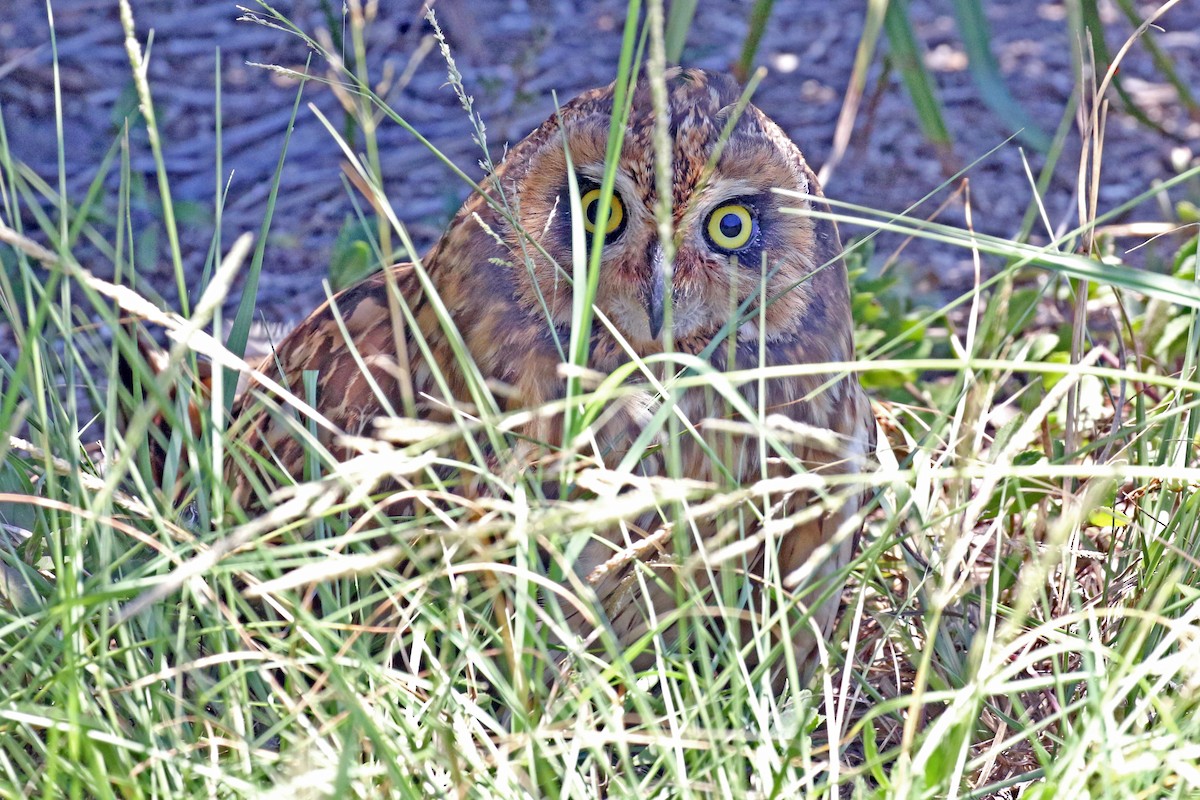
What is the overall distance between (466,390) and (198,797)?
0.84 metres

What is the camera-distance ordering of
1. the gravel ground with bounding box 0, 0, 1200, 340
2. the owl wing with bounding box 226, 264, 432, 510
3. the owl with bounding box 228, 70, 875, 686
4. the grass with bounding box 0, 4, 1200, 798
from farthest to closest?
the gravel ground with bounding box 0, 0, 1200, 340
the owl wing with bounding box 226, 264, 432, 510
the owl with bounding box 228, 70, 875, 686
the grass with bounding box 0, 4, 1200, 798

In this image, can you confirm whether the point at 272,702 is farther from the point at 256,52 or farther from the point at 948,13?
the point at 948,13

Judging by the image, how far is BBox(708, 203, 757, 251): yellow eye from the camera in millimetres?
1819

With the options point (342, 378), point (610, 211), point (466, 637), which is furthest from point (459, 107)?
point (466, 637)

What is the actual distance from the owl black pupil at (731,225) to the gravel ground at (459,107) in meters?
1.40

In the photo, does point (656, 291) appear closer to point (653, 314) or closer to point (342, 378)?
point (653, 314)

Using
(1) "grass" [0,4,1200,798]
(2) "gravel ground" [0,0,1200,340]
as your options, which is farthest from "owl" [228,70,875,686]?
(2) "gravel ground" [0,0,1200,340]

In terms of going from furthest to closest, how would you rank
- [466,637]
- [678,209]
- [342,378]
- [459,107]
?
[459,107]
[342,378]
[678,209]
[466,637]

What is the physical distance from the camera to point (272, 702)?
1314 millimetres

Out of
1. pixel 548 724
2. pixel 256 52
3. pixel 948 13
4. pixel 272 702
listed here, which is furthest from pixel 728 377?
pixel 948 13

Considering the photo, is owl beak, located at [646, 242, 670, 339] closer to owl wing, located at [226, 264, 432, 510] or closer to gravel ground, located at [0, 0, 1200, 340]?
owl wing, located at [226, 264, 432, 510]

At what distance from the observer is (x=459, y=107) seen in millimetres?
3982

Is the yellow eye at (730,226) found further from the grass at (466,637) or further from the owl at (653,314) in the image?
the grass at (466,637)

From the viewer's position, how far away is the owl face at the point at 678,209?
1.74 meters
